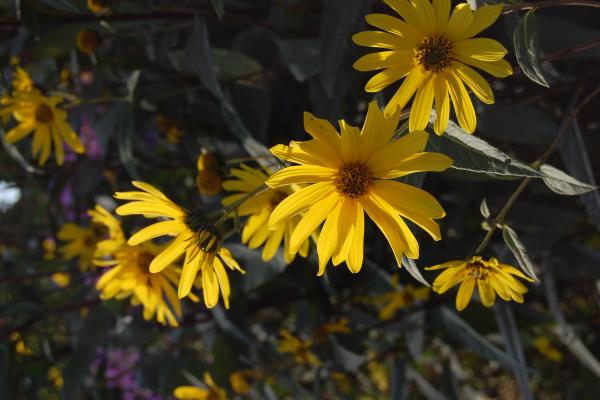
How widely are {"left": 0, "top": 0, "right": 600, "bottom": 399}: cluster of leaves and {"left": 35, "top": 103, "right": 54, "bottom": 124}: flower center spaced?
0.05 metres

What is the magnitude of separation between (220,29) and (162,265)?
2.55 feet

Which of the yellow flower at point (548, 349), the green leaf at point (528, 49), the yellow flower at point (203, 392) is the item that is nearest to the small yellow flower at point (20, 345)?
the yellow flower at point (203, 392)

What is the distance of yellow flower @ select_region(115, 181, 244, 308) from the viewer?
0.55 metres

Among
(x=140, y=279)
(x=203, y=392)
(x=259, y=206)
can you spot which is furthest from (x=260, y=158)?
(x=203, y=392)

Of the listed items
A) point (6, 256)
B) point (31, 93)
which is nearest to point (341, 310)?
point (31, 93)

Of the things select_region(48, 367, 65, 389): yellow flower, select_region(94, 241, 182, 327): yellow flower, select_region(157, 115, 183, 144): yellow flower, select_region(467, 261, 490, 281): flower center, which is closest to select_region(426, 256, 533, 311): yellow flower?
select_region(467, 261, 490, 281): flower center

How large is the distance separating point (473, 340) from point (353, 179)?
55 centimetres

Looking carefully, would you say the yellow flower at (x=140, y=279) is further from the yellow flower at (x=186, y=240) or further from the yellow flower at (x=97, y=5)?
the yellow flower at (x=97, y=5)

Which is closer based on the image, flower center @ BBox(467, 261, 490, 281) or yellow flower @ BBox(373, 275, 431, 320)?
flower center @ BBox(467, 261, 490, 281)

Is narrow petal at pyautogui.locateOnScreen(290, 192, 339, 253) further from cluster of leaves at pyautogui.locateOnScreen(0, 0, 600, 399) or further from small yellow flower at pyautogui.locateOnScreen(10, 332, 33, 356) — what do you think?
small yellow flower at pyautogui.locateOnScreen(10, 332, 33, 356)

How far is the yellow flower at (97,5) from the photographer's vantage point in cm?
79

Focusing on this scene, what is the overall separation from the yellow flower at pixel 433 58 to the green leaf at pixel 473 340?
20.1 inches

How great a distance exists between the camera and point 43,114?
0.90 m

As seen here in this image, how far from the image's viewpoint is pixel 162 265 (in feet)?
1.85
